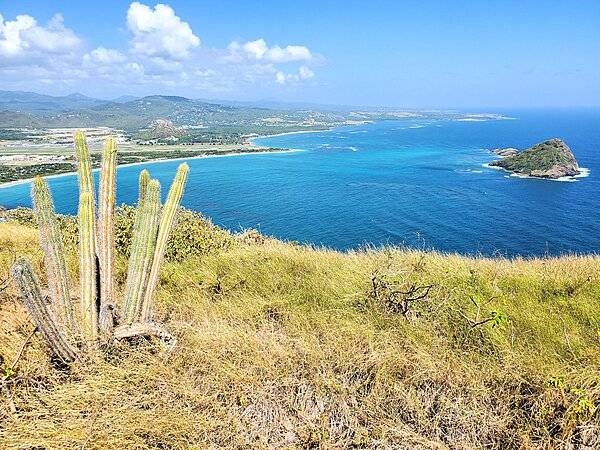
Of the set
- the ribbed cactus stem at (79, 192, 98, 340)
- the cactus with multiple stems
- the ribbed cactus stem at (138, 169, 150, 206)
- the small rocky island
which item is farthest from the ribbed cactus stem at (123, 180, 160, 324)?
the small rocky island

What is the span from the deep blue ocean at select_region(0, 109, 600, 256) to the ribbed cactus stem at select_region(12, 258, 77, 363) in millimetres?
28193

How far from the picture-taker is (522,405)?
378cm

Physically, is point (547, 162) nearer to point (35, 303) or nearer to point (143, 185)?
point (143, 185)

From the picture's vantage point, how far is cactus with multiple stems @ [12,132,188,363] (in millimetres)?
4449

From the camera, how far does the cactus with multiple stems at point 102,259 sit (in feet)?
14.6

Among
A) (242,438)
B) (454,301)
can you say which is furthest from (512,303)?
(242,438)

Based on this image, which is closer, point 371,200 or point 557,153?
point 371,200

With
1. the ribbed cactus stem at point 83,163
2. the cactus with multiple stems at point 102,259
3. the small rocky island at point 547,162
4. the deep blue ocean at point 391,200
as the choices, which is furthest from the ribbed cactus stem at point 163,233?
the small rocky island at point 547,162

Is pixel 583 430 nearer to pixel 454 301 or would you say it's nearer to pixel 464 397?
pixel 464 397

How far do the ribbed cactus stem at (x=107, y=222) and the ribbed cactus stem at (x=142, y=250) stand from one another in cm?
21

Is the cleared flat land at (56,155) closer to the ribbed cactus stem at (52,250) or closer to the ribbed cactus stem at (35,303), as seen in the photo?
the ribbed cactus stem at (52,250)

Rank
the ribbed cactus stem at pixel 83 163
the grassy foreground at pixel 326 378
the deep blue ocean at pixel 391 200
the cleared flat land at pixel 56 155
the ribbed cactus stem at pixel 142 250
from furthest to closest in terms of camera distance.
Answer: the cleared flat land at pixel 56 155 → the deep blue ocean at pixel 391 200 → the ribbed cactus stem at pixel 83 163 → the ribbed cactus stem at pixel 142 250 → the grassy foreground at pixel 326 378

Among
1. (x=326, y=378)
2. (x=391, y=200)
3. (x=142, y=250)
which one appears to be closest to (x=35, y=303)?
(x=142, y=250)

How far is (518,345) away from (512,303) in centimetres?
123
